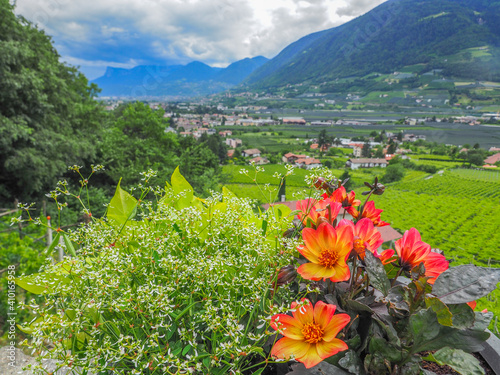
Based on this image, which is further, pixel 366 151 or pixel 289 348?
pixel 366 151

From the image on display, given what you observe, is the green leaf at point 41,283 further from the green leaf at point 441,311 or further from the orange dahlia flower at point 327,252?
the green leaf at point 441,311

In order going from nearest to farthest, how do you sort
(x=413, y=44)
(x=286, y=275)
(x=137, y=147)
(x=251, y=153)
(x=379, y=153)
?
1. (x=286, y=275)
2. (x=379, y=153)
3. (x=251, y=153)
4. (x=137, y=147)
5. (x=413, y=44)

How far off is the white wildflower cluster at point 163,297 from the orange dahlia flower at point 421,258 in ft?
0.68

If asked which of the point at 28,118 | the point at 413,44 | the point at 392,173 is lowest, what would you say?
the point at 392,173

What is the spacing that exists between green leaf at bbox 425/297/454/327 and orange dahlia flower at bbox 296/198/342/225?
0.20 m

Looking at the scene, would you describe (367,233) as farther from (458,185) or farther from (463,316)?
(458,185)

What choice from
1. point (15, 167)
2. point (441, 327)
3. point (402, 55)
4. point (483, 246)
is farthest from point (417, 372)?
point (402, 55)

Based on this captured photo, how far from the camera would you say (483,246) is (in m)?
4.05

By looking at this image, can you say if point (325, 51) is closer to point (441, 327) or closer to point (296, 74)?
point (296, 74)

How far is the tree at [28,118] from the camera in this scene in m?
4.90

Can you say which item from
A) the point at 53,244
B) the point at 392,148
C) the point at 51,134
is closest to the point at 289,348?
the point at 53,244

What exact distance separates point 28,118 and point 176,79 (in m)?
66.7

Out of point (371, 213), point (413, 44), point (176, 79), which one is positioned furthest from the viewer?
point (176, 79)

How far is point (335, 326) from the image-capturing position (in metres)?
0.39
